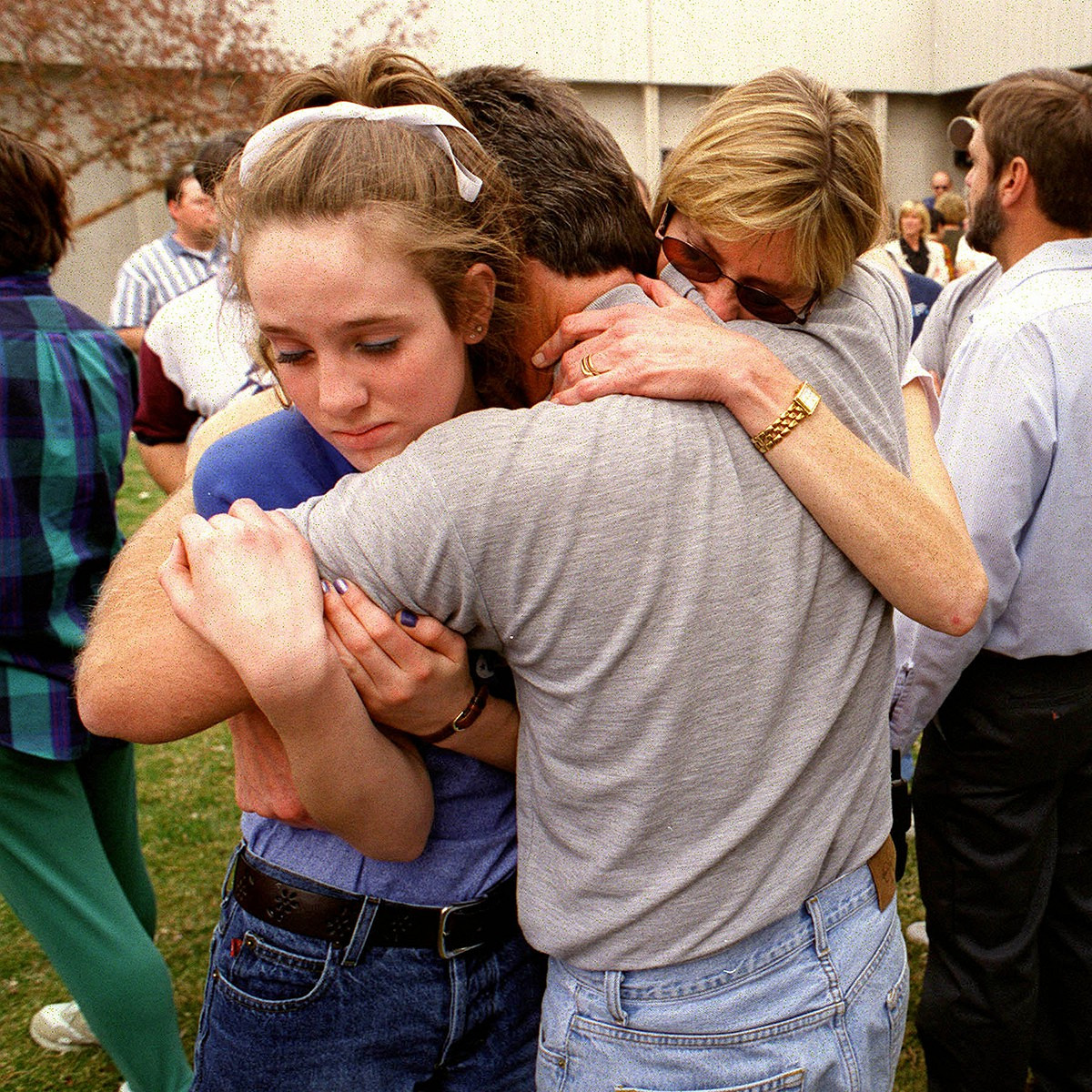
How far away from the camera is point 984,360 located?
2910 mm

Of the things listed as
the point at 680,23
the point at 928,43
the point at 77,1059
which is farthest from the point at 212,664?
the point at 928,43

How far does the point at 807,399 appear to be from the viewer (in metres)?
1.42

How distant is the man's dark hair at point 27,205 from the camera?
9.45ft

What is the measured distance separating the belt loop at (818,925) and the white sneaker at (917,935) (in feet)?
9.57

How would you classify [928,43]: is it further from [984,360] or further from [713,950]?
[713,950]

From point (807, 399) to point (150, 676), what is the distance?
0.93 meters

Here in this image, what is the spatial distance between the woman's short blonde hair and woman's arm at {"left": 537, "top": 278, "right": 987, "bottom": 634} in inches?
6.1

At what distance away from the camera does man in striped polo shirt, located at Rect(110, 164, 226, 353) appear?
545 cm

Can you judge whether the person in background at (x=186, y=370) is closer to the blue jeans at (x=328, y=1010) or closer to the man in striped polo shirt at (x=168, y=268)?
the man in striped polo shirt at (x=168, y=268)

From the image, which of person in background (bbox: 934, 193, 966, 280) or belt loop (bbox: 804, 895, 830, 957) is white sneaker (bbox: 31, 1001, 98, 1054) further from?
person in background (bbox: 934, 193, 966, 280)

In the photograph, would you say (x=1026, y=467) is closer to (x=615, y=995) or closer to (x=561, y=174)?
(x=561, y=174)

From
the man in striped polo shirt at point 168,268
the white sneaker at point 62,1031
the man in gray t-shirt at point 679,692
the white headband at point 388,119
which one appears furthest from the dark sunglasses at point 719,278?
the man in striped polo shirt at point 168,268

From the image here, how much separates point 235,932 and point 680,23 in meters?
20.4

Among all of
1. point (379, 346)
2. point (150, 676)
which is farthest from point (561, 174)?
point (150, 676)
